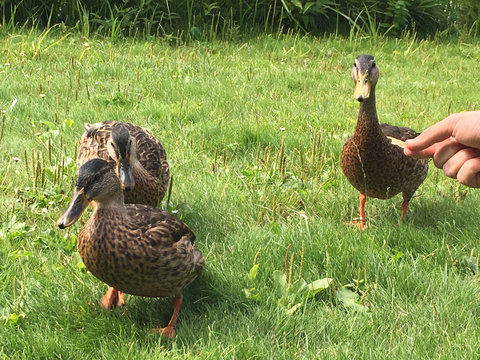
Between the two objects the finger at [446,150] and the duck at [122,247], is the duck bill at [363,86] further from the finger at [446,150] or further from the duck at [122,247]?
the duck at [122,247]

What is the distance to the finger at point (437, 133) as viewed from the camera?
2967mm

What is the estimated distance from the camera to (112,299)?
3.20 meters

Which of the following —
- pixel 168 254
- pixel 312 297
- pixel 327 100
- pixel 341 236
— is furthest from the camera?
pixel 327 100

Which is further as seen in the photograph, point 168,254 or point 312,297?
point 312,297

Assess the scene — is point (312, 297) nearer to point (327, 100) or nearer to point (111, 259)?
point (111, 259)

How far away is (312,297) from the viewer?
3.34 m

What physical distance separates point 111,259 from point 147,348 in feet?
1.39

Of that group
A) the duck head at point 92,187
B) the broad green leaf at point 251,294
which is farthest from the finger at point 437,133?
the duck head at point 92,187

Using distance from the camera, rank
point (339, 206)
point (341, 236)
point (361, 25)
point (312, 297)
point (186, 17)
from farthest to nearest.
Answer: point (361, 25) → point (186, 17) → point (339, 206) → point (341, 236) → point (312, 297)

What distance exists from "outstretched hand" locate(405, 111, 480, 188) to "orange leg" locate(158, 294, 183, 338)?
4.28ft

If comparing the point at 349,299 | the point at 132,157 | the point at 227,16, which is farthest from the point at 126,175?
the point at 227,16

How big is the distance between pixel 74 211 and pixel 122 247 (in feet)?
0.87

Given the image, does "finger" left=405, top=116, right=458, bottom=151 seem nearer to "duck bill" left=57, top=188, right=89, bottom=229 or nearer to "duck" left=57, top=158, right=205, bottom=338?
"duck" left=57, top=158, right=205, bottom=338

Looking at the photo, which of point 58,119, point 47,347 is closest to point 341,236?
point 47,347
